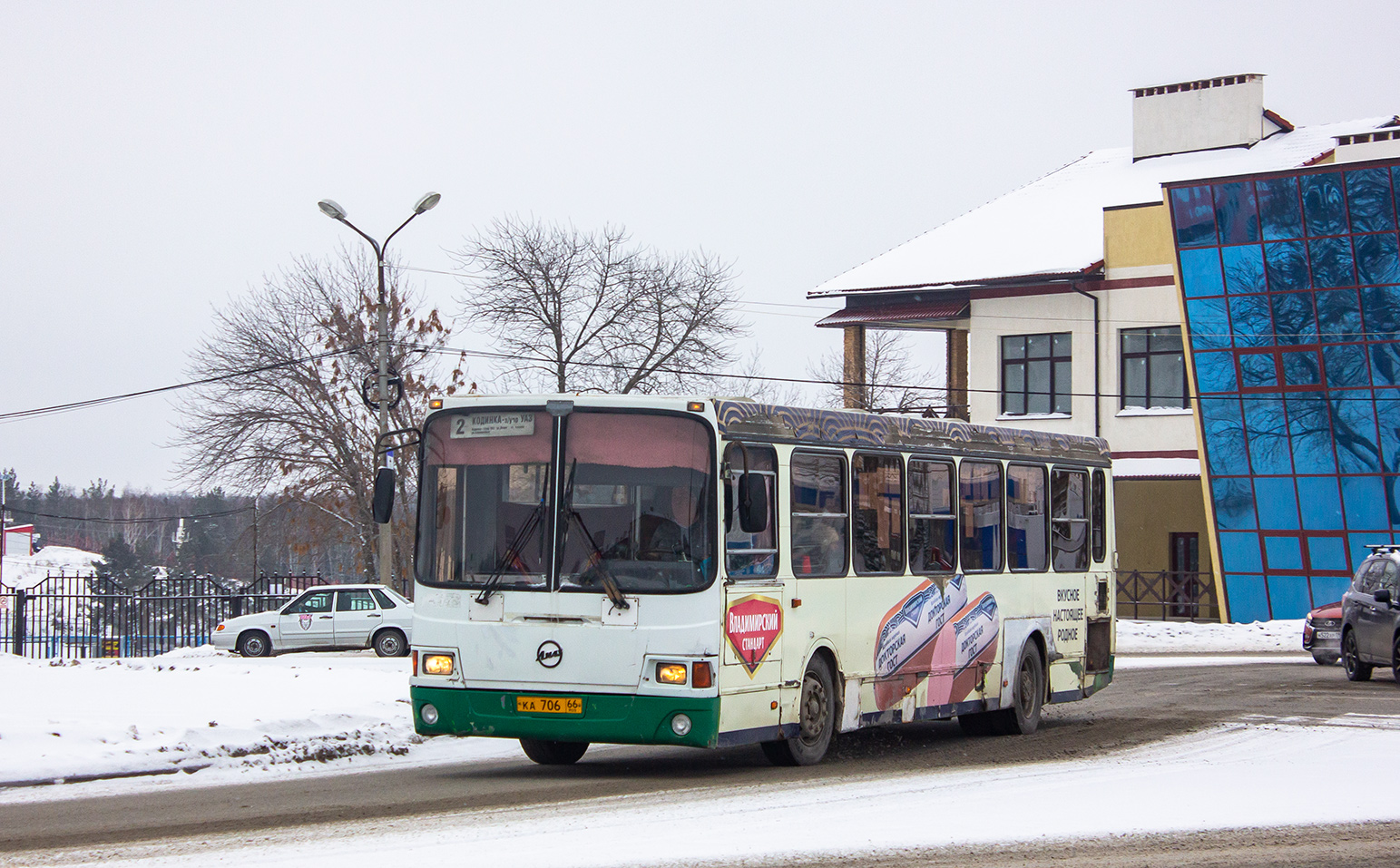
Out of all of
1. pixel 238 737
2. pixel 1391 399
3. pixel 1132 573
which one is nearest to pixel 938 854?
pixel 238 737

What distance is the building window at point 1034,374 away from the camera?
44.6 m

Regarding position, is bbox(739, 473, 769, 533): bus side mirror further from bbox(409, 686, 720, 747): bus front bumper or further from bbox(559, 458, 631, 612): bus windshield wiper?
bbox(409, 686, 720, 747): bus front bumper

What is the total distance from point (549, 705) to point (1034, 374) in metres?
35.6

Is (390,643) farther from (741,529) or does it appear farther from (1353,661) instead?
(741,529)

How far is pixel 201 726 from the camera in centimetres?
1316

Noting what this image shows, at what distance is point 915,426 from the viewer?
13.7m

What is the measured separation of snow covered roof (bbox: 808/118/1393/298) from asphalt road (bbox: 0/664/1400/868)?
28.0 m

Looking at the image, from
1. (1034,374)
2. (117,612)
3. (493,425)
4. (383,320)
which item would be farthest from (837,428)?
(1034,374)

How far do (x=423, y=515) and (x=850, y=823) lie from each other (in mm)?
4150

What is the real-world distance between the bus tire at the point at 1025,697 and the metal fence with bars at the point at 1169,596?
27.5 metres

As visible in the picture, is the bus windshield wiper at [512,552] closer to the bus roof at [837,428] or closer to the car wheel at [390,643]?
the bus roof at [837,428]

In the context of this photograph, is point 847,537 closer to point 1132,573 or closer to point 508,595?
point 508,595

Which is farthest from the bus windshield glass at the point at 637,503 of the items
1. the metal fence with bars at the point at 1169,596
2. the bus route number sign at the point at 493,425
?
the metal fence with bars at the point at 1169,596

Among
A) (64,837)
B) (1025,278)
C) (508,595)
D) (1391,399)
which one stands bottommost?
(64,837)
